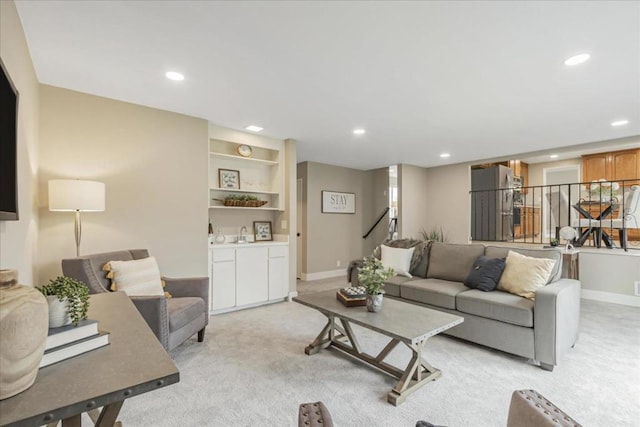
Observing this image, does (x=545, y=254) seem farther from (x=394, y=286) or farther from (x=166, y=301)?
(x=166, y=301)

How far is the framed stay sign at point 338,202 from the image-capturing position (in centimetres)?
653

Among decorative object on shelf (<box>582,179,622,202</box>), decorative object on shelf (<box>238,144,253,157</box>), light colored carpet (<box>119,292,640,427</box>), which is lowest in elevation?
light colored carpet (<box>119,292,640,427</box>)

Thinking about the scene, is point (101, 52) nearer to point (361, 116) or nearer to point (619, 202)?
point (361, 116)

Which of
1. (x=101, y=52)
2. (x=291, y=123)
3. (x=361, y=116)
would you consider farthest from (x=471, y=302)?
(x=101, y=52)

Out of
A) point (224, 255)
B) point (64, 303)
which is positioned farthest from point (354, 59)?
point (224, 255)

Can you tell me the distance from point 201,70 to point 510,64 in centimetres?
240

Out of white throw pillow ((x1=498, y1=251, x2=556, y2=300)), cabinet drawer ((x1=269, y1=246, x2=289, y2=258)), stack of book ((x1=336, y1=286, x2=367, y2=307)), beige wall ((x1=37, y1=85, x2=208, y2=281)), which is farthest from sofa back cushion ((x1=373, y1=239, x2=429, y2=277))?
beige wall ((x1=37, y1=85, x2=208, y2=281))

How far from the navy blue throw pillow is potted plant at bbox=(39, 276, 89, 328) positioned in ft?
10.4

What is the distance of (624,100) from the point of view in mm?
3092

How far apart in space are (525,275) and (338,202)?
4227mm

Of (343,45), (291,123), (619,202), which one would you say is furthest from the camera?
(619,202)

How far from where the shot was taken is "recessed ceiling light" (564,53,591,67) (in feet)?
7.47

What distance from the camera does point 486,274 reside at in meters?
3.13

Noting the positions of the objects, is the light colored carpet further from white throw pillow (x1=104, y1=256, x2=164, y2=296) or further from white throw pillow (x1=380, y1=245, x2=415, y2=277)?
white throw pillow (x1=380, y1=245, x2=415, y2=277)
